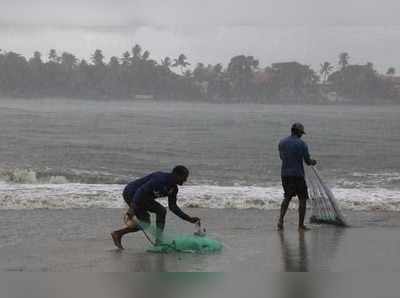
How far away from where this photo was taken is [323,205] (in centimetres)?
1288

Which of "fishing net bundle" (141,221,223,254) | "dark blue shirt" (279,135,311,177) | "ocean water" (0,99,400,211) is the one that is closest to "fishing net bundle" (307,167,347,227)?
"dark blue shirt" (279,135,311,177)

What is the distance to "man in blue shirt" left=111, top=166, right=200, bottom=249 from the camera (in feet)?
32.7

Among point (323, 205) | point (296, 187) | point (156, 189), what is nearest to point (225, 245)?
point (156, 189)

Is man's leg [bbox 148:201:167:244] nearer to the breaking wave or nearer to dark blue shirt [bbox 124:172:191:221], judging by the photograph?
dark blue shirt [bbox 124:172:191:221]

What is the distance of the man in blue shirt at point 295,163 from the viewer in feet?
39.2

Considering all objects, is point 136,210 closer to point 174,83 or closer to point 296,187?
point 296,187

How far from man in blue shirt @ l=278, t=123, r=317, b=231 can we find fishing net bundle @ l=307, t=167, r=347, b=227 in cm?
66

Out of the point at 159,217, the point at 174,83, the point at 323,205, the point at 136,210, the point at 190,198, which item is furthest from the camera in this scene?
the point at 174,83

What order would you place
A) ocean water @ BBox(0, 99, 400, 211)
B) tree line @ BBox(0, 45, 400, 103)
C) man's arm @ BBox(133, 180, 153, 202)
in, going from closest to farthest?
man's arm @ BBox(133, 180, 153, 202)
ocean water @ BBox(0, 99, 400, 211)
tree line @ BBox(0, 45, 400, 103)

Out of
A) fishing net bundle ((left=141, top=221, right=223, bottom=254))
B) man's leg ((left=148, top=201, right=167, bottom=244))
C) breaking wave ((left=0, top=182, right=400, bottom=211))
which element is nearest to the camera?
fishing net bundle ((left=141, top=221, right=223, bottom=254))

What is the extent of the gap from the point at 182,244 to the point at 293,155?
101 inches

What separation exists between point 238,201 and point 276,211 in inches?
58.6

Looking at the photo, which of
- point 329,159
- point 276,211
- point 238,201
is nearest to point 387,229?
point 276,211

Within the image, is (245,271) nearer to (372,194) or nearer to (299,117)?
(372,194)
